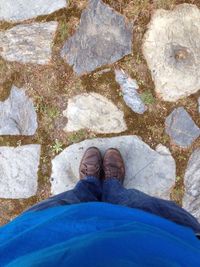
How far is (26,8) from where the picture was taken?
2.25m

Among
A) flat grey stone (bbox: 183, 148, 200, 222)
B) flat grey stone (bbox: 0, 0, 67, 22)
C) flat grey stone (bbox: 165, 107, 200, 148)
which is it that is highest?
flat grey stone (bbox: 0, 0, 67, 22)

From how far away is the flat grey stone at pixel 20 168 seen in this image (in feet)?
7.84

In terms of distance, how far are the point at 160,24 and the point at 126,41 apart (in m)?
0.19

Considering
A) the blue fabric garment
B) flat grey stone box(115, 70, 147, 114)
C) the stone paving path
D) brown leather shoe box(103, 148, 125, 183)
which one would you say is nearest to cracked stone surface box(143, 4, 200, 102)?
the stone paving path

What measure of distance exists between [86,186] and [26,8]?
98cm

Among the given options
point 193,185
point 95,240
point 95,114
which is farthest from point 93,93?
point 95,240

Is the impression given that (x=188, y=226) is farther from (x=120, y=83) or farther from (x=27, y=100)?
(x=27, y=100)

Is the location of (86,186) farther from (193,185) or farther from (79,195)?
(193,185)

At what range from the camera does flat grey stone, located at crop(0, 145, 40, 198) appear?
2389 mm

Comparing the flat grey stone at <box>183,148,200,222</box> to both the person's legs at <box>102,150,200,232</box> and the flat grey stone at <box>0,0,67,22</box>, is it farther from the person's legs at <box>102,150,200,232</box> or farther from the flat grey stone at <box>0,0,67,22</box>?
the flat grey stone at <box>0,0,67,22</box>

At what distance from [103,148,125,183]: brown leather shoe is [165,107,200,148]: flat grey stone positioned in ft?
0.96

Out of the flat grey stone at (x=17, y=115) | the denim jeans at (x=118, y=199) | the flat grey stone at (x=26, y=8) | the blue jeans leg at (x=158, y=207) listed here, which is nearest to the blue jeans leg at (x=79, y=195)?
the denim jeans at (x=118, y=199)

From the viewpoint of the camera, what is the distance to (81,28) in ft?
7.28

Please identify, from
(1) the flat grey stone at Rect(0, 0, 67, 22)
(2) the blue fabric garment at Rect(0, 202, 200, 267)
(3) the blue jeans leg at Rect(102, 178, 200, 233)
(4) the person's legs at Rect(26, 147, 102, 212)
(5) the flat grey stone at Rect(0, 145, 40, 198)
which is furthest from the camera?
(5) the flat grey stone at Rect(0, 145, 40, 198)
